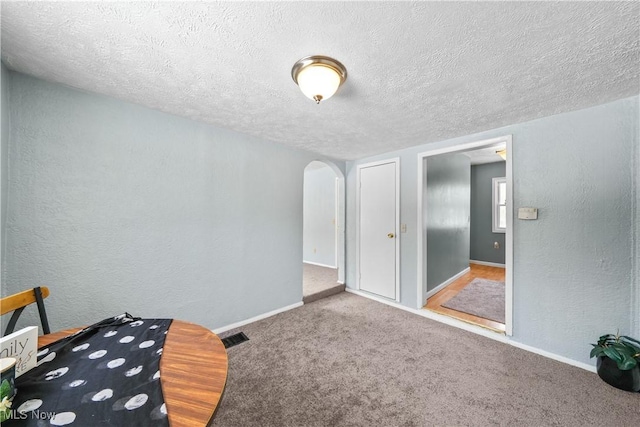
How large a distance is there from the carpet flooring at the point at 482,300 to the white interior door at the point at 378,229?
2.94 ft

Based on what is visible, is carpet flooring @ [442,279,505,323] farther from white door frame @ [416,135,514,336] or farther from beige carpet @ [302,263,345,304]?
beige carpet @ [302,263,345,304]

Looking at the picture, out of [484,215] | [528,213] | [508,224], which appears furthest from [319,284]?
[484,215]

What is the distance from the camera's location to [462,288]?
158 inches

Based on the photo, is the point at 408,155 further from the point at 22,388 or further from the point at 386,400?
the point at 22,388

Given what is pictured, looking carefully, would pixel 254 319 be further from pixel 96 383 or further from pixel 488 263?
pixel 488 263

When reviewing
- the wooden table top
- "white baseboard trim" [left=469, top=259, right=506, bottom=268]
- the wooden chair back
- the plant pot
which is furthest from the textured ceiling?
"white baseboard trim" [left=469, top=259, right=506, bottom=268]

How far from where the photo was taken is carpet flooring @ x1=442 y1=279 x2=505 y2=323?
3045 mm

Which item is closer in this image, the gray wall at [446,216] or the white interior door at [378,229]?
the white interior door at [378,229]

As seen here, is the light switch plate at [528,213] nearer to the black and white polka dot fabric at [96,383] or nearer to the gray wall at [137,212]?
the gray wall at [137,212]

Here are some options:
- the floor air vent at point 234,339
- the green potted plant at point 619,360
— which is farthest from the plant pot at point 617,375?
the floor air vent at point 234,339

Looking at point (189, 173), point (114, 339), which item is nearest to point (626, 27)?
point (114, 339)

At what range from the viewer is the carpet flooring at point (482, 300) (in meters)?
3.04

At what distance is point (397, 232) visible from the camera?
3.35 m

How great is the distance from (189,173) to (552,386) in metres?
3.57
